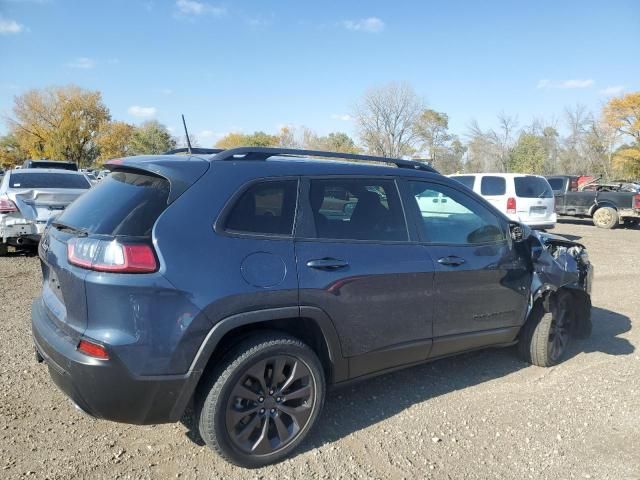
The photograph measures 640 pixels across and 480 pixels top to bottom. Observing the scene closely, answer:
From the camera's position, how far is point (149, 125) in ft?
236

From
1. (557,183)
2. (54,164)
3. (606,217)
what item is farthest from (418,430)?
(54,164)

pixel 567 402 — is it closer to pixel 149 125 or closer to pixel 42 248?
pixel 42 248

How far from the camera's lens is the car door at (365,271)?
2979mm

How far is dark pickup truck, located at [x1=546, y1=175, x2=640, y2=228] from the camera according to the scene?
17703 millimetres

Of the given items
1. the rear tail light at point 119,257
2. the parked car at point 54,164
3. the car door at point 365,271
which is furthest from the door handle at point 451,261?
the parked car at point 54,164

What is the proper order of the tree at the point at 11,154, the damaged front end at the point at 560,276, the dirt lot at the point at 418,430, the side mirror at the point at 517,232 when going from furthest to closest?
1. the tree at the point at 11,154
2. the damaged front end at the point at 560,276
3. the side mirror at the point at 517,232
4. the dirt lot at the point at 418,430

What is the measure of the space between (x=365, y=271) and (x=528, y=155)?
181 feet

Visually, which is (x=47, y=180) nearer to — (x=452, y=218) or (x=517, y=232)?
(x=452, y=218)

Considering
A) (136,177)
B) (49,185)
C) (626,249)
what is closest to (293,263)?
(136,177)

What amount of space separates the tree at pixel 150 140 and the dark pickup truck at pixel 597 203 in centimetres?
5166

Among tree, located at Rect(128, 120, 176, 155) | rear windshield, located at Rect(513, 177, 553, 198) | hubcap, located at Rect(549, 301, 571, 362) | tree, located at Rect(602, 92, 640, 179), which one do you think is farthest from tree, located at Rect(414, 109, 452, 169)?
hubcap, located at Rect(549, 301, 571, 362)

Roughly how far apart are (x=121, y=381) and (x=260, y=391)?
77 centimetres

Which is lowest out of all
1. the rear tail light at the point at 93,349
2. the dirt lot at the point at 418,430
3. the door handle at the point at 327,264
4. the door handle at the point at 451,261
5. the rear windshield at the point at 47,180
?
the dirt lot at the point at 418,430

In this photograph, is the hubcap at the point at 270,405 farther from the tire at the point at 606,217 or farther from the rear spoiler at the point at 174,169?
the tire at the point at 606,217
